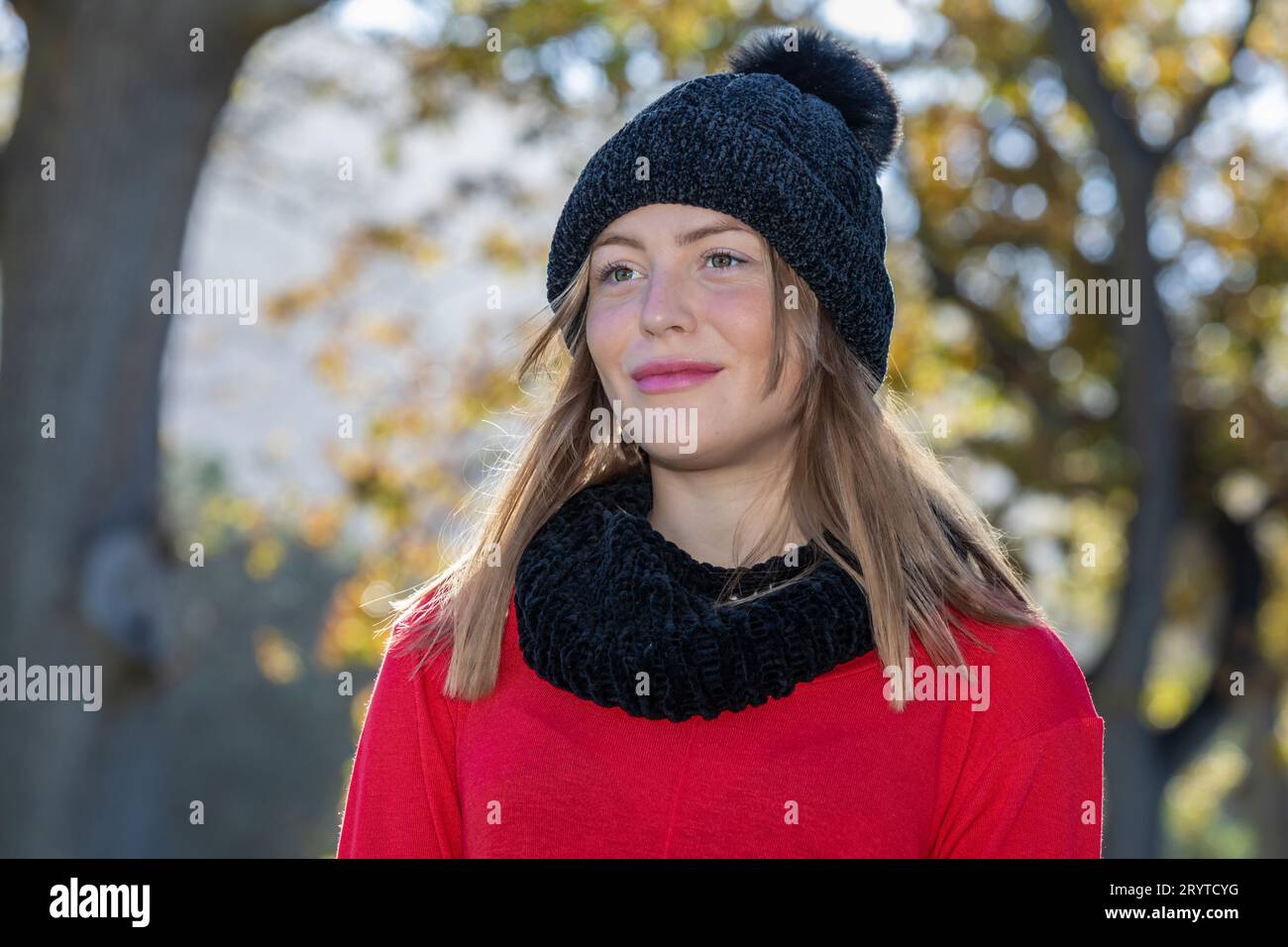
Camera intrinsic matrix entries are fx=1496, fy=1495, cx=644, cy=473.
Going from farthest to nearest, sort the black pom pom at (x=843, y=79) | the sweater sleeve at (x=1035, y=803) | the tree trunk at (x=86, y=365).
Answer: the tree trunk at (x=86, y=365) < the black pom pom at (x=843, y=79) < the sweater sleeve at (x=1035, y=803)

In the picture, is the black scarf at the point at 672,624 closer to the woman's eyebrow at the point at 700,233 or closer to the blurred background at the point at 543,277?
the woman's eyebrow at the point at 700,233

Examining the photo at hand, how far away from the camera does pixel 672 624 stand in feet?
7.38

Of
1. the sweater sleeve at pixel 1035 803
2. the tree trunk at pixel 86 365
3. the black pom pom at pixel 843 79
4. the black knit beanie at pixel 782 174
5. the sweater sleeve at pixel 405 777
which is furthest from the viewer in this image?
the tree trunk at pixel 86 365

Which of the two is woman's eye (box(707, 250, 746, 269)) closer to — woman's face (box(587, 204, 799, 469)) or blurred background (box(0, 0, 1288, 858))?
woman's face (box(587, 204, 799, 469))

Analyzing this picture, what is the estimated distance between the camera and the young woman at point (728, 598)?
2.15 m

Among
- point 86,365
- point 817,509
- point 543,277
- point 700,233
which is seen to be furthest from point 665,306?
point 543,277

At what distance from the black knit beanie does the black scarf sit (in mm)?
439

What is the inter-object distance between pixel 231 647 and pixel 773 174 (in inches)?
906

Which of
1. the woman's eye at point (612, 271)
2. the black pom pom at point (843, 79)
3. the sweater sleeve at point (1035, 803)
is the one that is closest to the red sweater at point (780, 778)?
the sweater sleeve at point (1035, 803)

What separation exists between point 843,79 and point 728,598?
99cm

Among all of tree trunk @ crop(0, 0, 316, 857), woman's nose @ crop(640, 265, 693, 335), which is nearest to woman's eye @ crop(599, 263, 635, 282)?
woman's nose @ crop(640, 265, 693, 335)

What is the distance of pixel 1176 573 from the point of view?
1312cm

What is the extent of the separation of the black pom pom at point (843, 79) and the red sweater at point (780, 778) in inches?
38.2
